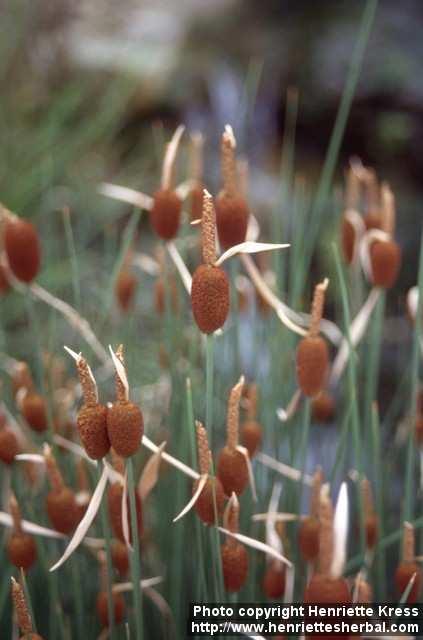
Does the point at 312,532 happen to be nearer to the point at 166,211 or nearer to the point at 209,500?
the point at 209,500

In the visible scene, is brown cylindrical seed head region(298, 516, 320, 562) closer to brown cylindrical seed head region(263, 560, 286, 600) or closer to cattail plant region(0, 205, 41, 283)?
brown cylindrical seed head region(263, 560, 286, 600)

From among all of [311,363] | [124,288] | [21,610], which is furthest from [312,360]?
[124,288]

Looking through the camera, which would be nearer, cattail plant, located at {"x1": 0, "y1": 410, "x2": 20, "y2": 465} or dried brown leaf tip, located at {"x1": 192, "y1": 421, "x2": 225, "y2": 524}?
dried brown leaf tip, located at {"x1": 192, "y1": 421, "x2": 225, "y2": 524}

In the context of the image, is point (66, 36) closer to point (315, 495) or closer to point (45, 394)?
point (45, 394)

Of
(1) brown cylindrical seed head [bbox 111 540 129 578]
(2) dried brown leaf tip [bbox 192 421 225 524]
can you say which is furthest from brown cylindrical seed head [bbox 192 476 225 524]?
(1) brown cylindrical seed head [bbox 111 540 129 578]

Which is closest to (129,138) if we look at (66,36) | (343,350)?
(66,36)

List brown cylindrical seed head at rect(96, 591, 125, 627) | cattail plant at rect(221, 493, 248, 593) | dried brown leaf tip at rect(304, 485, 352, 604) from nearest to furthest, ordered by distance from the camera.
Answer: dried brown leaf tip at rect(304, 485, 352, 604)
cattail plant at rect(221, 493, 248, 593)
brown cylindrical seed head at rect(96, 591, 125, 627)
